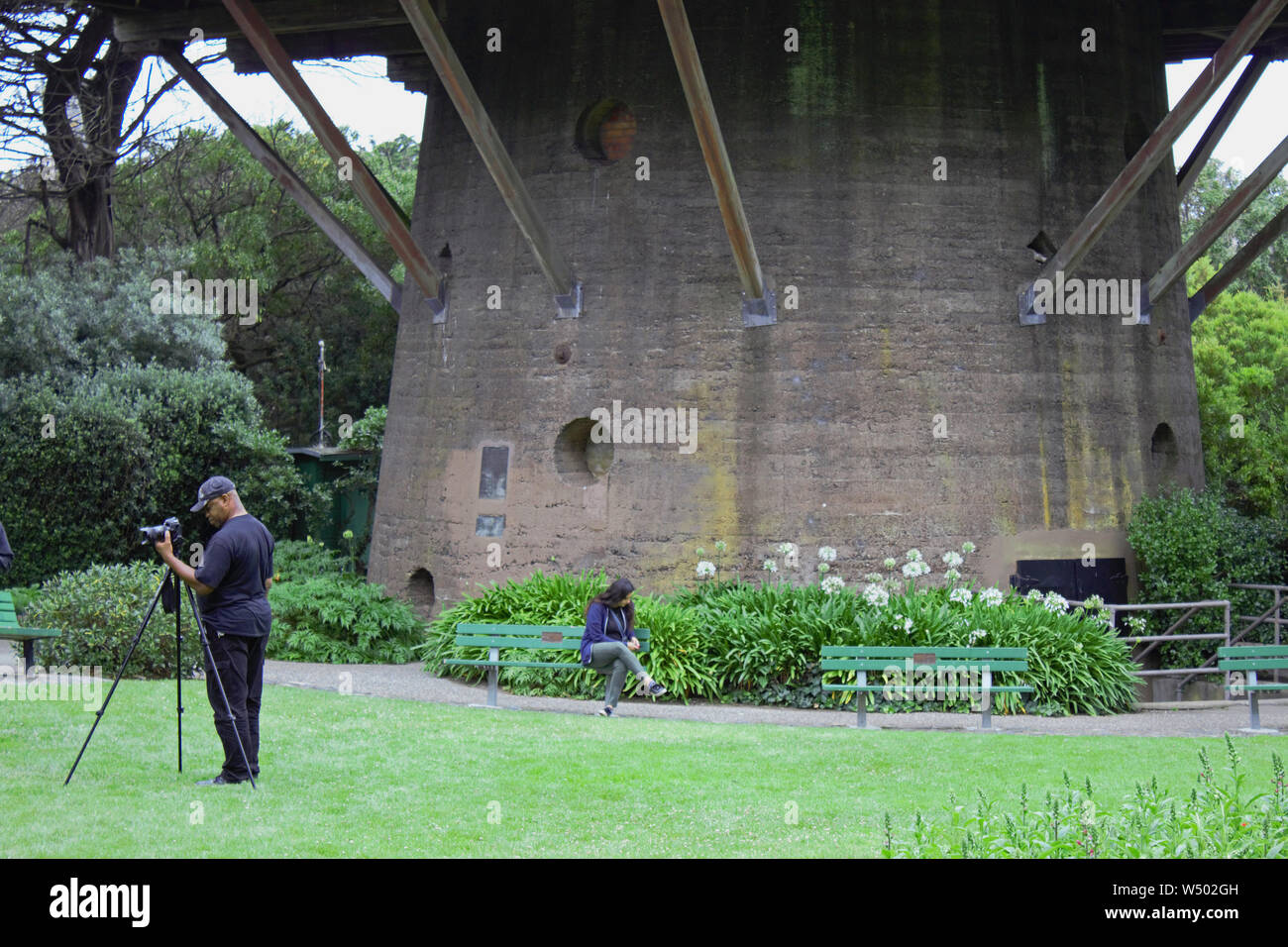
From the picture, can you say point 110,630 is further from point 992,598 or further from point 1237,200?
point 1237,200

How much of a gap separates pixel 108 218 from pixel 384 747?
1880 centimetres

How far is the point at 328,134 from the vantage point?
16.6 meters

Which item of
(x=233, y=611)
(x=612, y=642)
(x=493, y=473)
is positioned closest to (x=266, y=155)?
(x=493, y=473)

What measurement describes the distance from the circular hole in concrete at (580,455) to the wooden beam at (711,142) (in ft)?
8.93

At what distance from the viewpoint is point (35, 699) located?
11891 mm

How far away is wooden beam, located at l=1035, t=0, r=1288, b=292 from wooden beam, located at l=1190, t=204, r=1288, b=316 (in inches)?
113

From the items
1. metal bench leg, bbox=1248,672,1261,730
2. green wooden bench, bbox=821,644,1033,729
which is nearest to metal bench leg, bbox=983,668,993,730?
green wooden bench, bbox=821,644,1033,729

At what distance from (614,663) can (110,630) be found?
5.35 meters

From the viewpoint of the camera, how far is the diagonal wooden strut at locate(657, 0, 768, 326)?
13.5 metres

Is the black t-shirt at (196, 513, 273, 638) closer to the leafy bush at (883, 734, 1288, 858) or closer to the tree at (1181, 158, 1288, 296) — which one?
the leafy bush at (883, 734, 1288, 858)

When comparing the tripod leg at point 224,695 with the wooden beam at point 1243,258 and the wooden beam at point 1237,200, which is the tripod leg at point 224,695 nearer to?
the wooden beam at point 1237,200

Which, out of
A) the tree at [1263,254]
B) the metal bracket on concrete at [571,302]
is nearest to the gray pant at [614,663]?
the metal bracket on concrete at [571,302]
